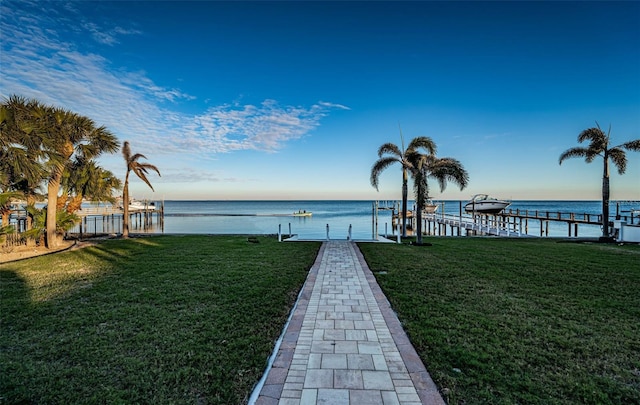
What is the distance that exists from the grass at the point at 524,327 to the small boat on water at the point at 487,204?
31.3 meters

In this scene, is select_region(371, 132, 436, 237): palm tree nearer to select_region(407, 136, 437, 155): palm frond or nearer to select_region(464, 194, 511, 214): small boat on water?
select_region(407, 136, 437, 155): palm frond

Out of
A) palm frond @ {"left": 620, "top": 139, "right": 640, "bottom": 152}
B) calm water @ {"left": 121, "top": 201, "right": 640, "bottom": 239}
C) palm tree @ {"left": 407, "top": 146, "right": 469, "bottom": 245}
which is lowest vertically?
calm water @ {"left": 121, "top": 201, "right": 640, "bottom": 239}

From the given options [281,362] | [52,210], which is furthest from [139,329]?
[52,210]

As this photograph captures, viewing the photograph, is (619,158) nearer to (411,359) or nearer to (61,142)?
(411,359)

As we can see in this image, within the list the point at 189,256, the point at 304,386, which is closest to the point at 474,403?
the point at 304,386

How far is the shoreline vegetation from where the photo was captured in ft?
10.1

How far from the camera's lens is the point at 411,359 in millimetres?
3594

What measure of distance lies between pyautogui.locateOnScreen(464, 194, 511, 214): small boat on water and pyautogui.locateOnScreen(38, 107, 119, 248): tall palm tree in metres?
36.6

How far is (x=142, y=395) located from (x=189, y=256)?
7917mm

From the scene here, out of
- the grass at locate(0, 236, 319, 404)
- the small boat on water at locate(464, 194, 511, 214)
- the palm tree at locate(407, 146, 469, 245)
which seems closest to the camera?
the grass at locate(0, 236, 319, 404)

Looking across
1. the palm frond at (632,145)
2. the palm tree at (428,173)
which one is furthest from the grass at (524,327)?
the palm frond at (632,145)

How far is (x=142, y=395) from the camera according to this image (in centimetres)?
295

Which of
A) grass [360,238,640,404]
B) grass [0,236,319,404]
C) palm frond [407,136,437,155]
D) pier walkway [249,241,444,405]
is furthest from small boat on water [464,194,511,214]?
pier walkway [249,241,444,405]

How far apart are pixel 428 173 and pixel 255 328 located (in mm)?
11365
